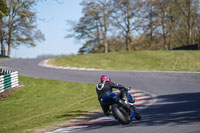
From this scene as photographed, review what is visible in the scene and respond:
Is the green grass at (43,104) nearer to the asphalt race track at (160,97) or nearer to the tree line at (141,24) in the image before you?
the asphalt race track at (160,97)

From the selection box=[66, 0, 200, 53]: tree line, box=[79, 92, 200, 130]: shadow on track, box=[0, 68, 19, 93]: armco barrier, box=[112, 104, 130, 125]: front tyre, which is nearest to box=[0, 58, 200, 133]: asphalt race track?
box=[79, 92, 200, 130]: shadow on track

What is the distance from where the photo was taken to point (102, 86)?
8.09m

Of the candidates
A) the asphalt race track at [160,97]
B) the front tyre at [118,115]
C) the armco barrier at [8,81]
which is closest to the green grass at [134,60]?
the asphalt race track at [160,97]

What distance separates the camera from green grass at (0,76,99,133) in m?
9.55

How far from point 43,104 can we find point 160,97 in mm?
5674

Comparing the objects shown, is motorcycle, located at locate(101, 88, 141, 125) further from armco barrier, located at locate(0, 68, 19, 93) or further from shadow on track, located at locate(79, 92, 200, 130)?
armco barrier, located at locate(0, 68, 19, 93)

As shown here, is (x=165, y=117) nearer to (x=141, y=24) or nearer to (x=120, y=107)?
(x=120, y=107)

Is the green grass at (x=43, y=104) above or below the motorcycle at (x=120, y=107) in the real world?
below

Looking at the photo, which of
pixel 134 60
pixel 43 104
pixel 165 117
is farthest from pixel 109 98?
pixel 134 60

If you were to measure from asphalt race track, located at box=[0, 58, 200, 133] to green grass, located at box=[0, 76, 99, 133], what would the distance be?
82.9 inches

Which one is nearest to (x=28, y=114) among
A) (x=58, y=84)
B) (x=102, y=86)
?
(x=102, y=86)

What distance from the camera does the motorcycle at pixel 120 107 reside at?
7.36 m

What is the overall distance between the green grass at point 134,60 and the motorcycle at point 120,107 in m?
21.8

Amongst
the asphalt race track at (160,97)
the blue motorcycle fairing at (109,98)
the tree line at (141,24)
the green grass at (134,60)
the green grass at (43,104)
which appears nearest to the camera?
the asphalt race track at (160,97)
